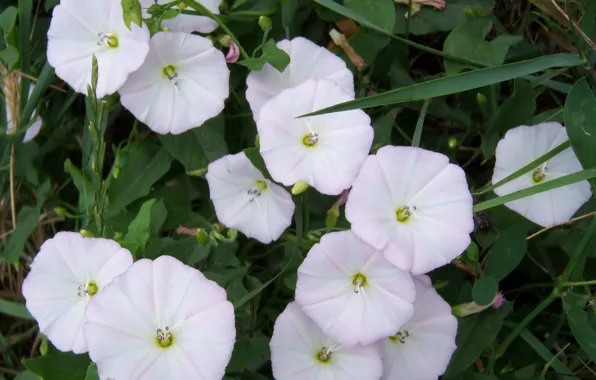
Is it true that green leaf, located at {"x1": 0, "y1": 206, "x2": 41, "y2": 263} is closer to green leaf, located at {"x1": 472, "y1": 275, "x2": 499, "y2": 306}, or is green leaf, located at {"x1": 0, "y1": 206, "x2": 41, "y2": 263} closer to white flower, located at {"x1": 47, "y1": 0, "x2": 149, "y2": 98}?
white flower, located at {"x1": 47, "y1": 0, "x2": 149, "y2": 98}

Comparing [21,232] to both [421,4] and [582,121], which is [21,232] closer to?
[421,4]

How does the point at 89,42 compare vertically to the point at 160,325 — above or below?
above

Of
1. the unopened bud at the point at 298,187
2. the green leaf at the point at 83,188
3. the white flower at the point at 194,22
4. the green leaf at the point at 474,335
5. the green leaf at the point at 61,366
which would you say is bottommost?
the green leaf at the point at 474,335

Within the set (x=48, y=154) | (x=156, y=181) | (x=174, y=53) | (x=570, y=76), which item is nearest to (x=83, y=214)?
(x=156, y=181)

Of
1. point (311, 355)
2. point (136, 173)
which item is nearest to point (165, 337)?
point (311, 355)

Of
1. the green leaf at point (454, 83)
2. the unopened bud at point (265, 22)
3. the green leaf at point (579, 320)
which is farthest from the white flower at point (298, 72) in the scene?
the green leaf at point (579, 320)

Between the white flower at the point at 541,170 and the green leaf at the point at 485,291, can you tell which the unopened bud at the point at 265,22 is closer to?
the white flower at the point at 541,170

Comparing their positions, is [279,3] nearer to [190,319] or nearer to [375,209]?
[375,209]
